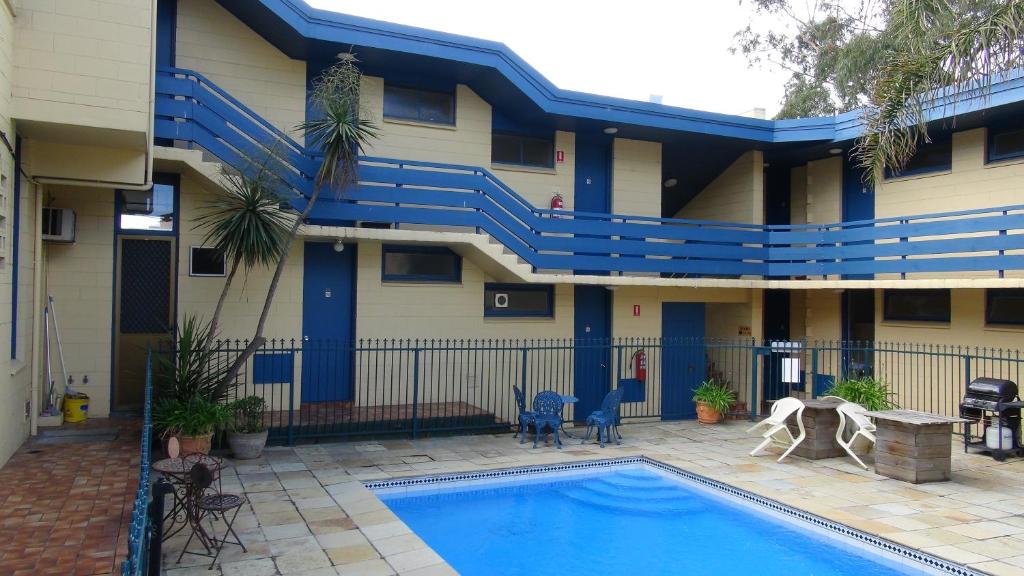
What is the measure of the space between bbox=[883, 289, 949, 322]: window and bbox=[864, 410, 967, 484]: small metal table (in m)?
5.29

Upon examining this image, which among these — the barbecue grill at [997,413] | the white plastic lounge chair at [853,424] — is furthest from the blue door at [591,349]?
the barbecue grill at [997,413]

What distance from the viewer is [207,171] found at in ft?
30.9

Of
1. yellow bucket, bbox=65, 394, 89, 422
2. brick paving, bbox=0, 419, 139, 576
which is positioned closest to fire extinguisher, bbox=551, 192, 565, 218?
brick paving, bbox=0, 419, 139, 576

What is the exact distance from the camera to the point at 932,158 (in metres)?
13.7

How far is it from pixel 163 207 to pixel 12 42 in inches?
157

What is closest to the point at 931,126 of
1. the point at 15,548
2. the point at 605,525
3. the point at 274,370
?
the point at 605,525

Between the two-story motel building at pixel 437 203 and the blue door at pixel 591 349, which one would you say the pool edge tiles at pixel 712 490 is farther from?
the blue door at pixel 591 349

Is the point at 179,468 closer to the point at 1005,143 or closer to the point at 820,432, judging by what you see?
the point at 820,432

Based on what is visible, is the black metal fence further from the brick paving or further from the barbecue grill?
the brick paving

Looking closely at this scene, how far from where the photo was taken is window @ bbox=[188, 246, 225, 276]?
10.6 metres

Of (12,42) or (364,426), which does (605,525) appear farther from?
(12,42)

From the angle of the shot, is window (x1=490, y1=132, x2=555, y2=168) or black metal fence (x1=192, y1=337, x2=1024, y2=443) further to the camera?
window (x1=490, y1=132, x2=555, y2=168)

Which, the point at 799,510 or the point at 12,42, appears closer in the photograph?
the point at 12,42

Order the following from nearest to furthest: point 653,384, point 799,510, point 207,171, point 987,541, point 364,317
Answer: point 987,541
point 799,510
point 207,171
point 364,317
point 653,384
